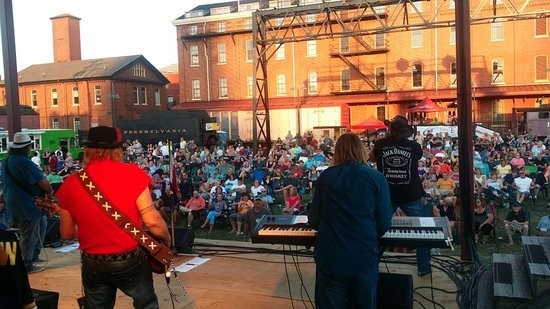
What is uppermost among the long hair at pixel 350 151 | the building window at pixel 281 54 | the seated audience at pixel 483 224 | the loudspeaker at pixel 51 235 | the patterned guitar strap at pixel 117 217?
the building window at pixel 281 54

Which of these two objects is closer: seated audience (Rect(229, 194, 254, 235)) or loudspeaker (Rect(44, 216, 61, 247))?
loudspeaker (Rect(44, 216, 61, 247))

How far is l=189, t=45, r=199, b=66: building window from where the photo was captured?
42.9 meters

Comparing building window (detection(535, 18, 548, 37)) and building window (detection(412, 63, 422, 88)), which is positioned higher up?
building window (detection(535, 18, 548, 37))

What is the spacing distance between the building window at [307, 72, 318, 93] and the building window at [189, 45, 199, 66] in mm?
10336

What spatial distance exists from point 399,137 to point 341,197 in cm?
241

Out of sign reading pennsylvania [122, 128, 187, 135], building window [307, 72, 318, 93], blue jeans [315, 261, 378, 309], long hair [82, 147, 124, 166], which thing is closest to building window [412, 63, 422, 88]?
building window [307, 72, 318, 93]

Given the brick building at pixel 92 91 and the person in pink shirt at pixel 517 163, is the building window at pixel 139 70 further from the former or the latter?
the person in pink shirt at pixel 517 163

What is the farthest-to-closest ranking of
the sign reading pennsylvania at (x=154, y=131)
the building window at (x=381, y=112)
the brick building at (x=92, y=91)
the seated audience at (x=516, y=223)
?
the brick building at (x=92, y=91), the building window at (x=381, y=112), the sign reading pennsylvania at (x=154, y=131), the seated audience at (x=516, y=223)

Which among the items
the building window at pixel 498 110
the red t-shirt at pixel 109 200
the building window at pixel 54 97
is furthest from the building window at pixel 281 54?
the red t-shirt at pixel 109 200

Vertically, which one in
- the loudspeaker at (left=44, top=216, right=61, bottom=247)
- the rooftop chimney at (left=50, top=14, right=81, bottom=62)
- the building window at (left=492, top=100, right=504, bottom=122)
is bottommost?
the loudspeaker at (left=44, top=216, right=61, bottom=247)

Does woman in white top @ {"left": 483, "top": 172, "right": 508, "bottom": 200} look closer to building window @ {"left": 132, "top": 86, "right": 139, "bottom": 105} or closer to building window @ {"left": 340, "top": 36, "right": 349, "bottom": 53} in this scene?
building window @ {"left": 340, "top": 36, "right": 349, "bottom": 53}

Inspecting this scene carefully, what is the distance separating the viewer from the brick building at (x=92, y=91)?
47.3 metres

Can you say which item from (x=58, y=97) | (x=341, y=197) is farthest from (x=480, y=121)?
(x=58, y=97)

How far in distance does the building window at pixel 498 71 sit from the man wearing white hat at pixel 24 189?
34133 mm
